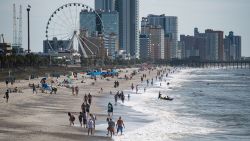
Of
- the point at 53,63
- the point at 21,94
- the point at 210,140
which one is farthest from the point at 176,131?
the point at 53,63

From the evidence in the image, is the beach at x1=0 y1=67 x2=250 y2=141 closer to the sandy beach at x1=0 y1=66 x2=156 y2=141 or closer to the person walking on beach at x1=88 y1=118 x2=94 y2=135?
the sandy beach at x1=0 y1=66 x2=156 y2=141

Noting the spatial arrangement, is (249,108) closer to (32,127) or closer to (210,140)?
(210,140)

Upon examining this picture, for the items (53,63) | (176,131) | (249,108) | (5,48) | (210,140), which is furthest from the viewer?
(53,63)

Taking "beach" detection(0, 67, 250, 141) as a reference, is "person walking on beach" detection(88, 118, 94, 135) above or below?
above

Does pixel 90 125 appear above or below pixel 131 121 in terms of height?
above

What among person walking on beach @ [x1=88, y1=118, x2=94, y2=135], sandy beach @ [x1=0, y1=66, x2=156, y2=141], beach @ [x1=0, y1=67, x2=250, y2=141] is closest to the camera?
sandy beach @ [x1=0, y1=66, x2=156, y2=141]

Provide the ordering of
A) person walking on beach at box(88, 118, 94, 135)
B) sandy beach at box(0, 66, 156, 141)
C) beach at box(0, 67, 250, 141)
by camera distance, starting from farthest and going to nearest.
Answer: beach at box(0, 67, 250, 141) → person walking on beach at box(88, 118, 94, 135) → sandy beach at box(0, 66, 156, 141)

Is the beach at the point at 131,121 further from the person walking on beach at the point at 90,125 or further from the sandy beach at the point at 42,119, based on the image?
the person walking on beach at the point at 90,125

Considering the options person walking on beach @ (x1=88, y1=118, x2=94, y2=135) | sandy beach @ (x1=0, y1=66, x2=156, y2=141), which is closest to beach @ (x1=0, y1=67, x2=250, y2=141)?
sandy beach @ (x1=0, y1=66, x2=156, y2=141)

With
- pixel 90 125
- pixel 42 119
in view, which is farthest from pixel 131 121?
pixel 90 125

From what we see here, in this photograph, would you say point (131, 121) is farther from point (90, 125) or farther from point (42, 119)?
point (90, 125)

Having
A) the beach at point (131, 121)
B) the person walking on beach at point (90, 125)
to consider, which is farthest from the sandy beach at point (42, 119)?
the person walking on beach at point (90, 125)
